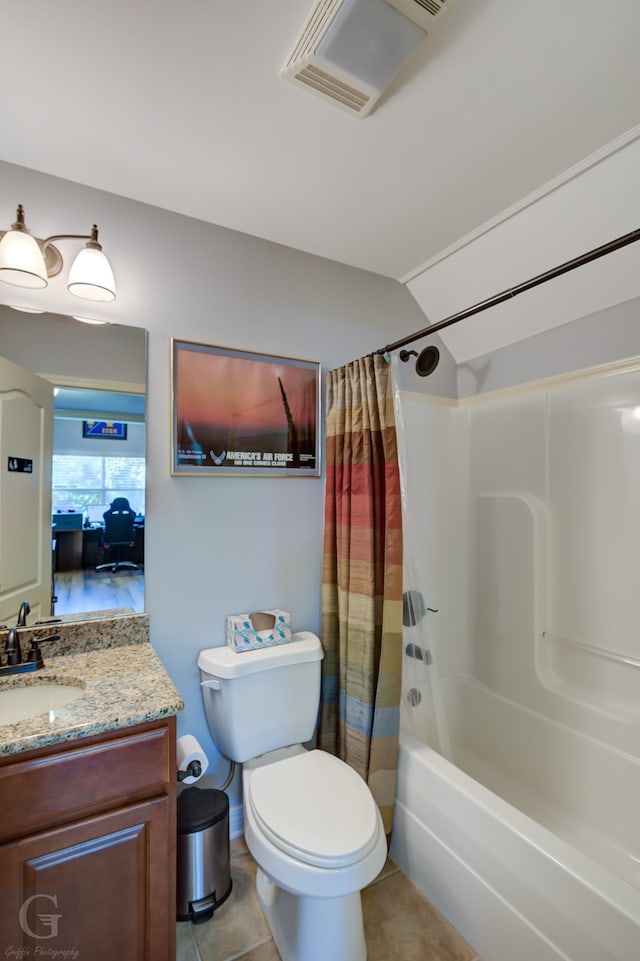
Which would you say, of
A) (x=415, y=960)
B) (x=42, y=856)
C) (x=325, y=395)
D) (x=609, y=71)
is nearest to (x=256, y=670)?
(x=42, y=856)

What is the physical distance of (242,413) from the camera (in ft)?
5.88

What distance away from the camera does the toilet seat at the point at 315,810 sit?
45.3 inches

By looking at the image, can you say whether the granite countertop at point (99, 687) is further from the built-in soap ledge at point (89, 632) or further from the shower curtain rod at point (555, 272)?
the shower curtain rod at point (555, 272)

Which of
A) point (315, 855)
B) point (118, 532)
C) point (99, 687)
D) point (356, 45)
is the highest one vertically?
point (356, 45)

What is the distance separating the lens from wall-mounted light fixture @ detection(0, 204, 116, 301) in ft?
4.22

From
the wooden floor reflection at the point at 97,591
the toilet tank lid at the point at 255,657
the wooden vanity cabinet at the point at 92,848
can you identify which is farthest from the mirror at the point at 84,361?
the wooden vanity cabinet at the point at 92,848

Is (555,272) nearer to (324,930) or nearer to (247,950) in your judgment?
(324,930)

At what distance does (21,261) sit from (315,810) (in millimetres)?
1851

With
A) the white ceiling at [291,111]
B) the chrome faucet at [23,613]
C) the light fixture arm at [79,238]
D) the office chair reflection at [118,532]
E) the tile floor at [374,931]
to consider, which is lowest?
the tile floor at [374,931]

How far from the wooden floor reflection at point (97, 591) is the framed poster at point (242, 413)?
0.43m

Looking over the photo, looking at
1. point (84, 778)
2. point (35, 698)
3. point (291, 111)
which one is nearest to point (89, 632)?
point (35, 698)

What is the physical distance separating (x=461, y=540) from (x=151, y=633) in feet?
5.23

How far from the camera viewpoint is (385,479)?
1611 mm

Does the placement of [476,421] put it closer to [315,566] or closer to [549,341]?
[549,341]
